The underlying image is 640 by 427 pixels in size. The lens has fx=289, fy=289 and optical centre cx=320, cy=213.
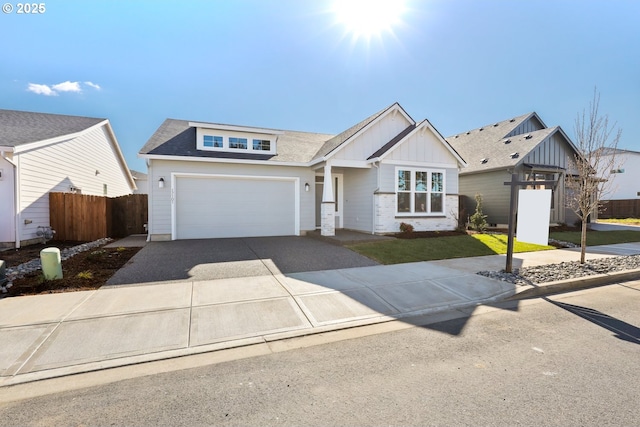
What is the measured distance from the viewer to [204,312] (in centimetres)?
459

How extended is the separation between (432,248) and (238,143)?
9.41m

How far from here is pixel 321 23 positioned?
Answer: 1027 centimetres

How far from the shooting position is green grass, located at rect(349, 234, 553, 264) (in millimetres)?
8688

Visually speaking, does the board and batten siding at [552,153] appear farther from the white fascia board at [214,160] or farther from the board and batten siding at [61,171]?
the board and batten siding at [61,171]

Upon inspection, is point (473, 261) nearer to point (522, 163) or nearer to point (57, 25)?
point (522, 163)

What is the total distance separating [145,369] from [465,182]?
19.5m

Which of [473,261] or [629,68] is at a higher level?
[629,68]

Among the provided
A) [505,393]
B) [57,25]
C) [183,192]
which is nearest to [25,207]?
[183,192]

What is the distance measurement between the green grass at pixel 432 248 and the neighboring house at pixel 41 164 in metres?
11.3
